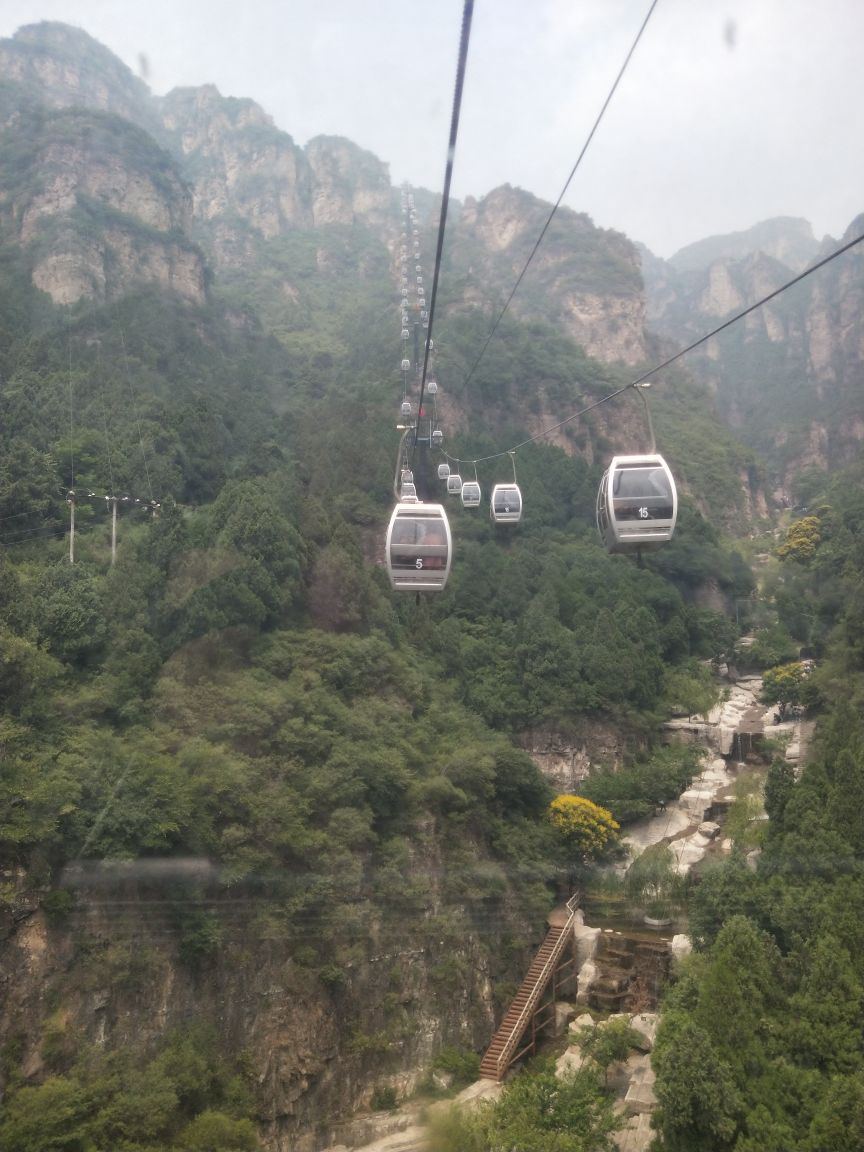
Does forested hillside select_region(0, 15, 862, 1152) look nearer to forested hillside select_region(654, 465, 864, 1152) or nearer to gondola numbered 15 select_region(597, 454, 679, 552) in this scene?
forested hillside select_region(654, 465, 864, 1152)

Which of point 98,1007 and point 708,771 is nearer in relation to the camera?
point 98,1007

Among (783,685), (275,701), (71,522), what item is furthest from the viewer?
(783,685)

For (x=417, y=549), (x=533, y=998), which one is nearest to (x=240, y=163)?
(x=417, y=549)

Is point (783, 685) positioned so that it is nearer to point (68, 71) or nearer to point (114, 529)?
point (114, 529)

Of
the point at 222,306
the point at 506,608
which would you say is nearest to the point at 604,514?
the point at 506,608

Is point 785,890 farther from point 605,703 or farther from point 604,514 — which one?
point 605,703

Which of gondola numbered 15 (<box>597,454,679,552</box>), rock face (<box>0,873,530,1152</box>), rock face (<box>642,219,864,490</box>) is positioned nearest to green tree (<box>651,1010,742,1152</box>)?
gondola numbered 15 (<box>597,454,679,552</box>)

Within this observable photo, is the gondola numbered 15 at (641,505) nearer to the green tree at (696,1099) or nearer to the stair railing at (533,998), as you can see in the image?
the green tree at (696,1099)

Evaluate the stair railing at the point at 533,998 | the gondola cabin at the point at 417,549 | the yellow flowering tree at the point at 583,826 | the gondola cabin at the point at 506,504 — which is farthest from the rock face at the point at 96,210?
the stair railing at the point at 533,998
